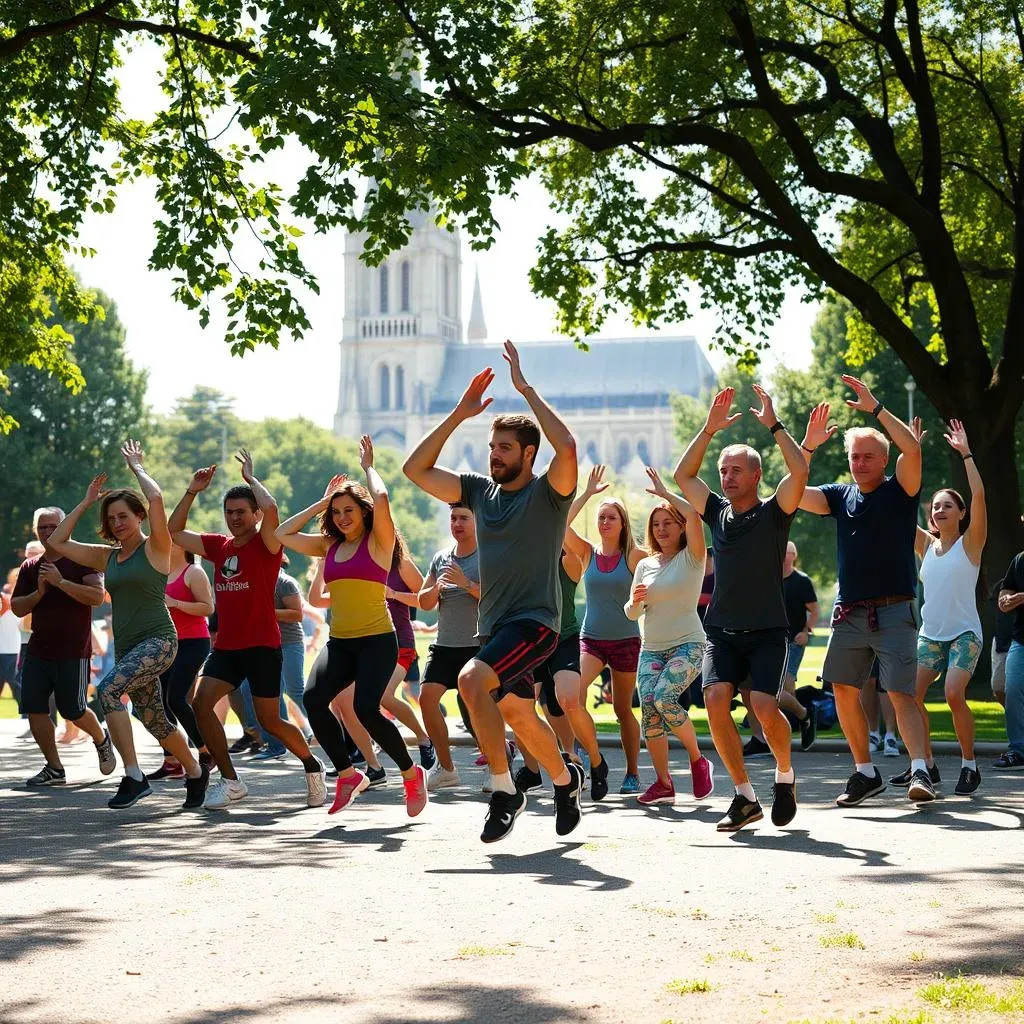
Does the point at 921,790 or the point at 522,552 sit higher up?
the point at 522,552

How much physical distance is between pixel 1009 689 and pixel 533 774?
4.06 meters

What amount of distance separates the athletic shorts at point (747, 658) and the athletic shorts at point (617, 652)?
2179 millimetres

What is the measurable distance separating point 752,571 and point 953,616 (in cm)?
268

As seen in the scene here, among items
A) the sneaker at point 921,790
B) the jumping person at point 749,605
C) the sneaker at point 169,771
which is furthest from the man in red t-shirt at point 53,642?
the sneaker at point 921,790

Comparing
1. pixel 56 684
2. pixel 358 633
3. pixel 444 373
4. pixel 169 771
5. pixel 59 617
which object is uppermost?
pixel 444 373

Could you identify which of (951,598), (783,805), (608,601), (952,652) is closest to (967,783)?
(952,652)

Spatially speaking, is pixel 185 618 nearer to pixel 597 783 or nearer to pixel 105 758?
pixel 105 758

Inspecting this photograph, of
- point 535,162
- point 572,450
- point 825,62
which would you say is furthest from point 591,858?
point 535,162

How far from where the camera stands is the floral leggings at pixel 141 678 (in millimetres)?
9742

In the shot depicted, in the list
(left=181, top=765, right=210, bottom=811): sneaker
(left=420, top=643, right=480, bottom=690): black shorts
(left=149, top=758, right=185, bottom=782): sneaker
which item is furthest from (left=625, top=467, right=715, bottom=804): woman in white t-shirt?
(left=149, top=758, right=185, bottom=782): sneaker

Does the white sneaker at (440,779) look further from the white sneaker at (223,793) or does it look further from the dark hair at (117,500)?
the dark hair at (117,500)

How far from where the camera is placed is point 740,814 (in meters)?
8.38

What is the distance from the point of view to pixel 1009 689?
12.0 metres

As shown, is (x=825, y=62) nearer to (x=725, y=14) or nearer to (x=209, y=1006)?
(x=725, y=14)
